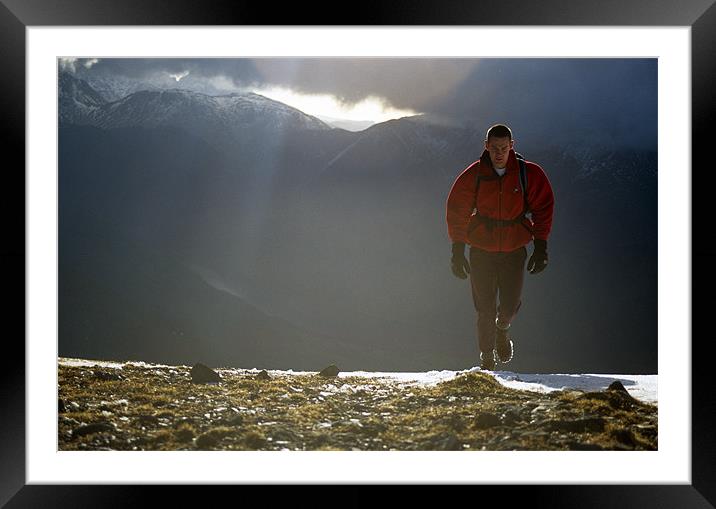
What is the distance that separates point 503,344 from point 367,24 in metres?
3.09

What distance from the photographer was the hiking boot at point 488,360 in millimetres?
4969

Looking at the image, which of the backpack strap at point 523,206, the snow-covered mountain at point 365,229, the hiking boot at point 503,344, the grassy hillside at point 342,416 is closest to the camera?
the grassy hillside at point 342,416

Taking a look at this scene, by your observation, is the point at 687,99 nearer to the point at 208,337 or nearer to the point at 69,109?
the point at 208,337

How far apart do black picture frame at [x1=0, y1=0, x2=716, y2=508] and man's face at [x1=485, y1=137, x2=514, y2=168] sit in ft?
4.40

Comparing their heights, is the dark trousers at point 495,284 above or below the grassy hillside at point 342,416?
above

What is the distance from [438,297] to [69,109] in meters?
5.90

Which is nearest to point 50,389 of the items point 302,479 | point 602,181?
point 302,479

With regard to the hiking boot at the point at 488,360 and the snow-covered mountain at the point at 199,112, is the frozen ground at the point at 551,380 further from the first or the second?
the snow-covered mountain at the point at 199,112

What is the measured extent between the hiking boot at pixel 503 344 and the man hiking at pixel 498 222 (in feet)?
0.25

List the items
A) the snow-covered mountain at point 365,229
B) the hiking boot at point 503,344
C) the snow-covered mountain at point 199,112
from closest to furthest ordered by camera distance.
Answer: the hiking boot at point 503,344 < the snow-covered mountain at point 365,229 < the snow-covered mountain at point 199,112

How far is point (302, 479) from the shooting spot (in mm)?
3588

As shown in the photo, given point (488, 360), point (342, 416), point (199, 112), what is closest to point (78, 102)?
point (199, 112)

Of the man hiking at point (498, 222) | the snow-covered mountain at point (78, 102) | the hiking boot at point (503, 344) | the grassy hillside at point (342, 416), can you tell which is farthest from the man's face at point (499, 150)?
the snow-covered mountain at point (78, 102)

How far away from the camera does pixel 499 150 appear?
456 cm
